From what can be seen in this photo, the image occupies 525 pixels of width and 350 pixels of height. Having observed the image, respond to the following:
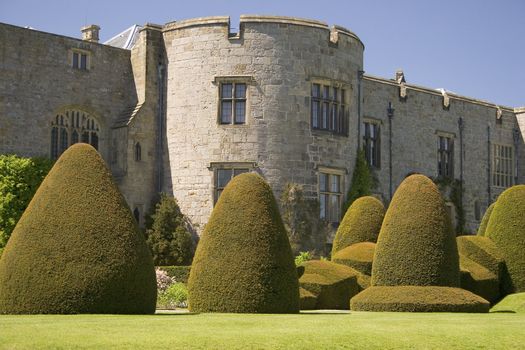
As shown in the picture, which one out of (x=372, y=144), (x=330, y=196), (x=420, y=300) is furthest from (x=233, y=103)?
(x=420, y=300)

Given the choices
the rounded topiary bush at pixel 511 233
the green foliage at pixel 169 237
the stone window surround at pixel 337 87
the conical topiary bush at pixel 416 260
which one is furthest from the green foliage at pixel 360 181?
the conical topiary bush at pixel 416 260

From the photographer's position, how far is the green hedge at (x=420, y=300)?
20.3 m

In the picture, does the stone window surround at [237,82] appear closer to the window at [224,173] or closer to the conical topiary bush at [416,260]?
the window at [224,173]

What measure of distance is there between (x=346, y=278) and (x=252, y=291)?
234 inches

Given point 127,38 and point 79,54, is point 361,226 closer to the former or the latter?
point 79,54

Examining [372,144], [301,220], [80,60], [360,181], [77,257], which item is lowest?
[77,257]

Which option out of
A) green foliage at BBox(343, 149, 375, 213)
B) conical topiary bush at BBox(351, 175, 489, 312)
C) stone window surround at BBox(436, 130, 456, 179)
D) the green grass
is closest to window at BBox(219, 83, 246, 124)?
green foliage at BBox(343, 149, 375, 213)

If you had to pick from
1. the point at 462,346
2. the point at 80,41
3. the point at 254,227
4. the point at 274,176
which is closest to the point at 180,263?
the point at 274,176

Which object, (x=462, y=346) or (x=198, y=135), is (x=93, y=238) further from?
(x=198, y=135)

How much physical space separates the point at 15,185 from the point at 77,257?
1406 cm

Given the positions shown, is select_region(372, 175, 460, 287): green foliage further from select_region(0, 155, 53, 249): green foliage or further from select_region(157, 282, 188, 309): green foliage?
select_region(0, 155, 53, 249): green foliage

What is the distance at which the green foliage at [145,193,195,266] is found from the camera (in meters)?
30.9

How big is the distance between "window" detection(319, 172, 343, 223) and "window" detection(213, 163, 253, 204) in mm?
2795

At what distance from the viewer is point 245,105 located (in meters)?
31.8
